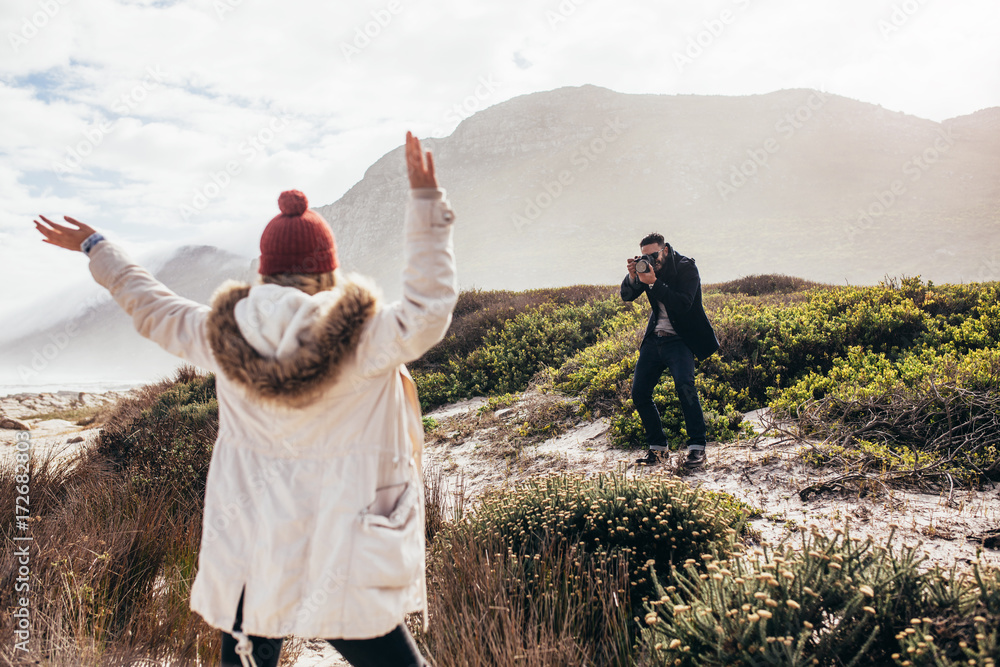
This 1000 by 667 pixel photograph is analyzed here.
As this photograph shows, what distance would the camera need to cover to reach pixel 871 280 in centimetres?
4459

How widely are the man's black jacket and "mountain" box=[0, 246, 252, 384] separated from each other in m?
75.0

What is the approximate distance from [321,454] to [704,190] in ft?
272

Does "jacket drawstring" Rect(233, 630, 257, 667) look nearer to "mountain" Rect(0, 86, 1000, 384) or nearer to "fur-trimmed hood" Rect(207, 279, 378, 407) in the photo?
"fur-trimmed hood" Rect(207, 279, 378, 407)

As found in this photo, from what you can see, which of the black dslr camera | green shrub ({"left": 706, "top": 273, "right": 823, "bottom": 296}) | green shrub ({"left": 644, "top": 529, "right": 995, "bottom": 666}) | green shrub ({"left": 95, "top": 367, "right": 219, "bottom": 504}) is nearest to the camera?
green shrub ({"left": 644, "top": 529, "right": 995, "bottom": 666})

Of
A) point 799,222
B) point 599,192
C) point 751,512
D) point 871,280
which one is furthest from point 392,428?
point 599,192

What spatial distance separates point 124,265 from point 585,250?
217 ft

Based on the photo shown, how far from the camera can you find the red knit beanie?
1.65 meters

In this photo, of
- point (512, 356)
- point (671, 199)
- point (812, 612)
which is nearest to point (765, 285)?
point (512, 356)

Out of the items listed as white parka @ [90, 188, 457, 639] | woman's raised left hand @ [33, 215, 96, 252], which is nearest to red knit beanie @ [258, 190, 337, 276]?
white parka @ [90, 188, 457, 639]

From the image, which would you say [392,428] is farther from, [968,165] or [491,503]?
[968,165]

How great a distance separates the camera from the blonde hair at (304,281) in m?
1.62

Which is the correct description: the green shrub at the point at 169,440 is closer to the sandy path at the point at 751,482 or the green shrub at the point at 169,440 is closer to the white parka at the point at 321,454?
the sandy path at the point at 751,482

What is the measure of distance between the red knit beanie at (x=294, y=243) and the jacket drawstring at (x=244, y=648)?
1.00 m

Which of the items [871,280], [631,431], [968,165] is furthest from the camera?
[968,165]
